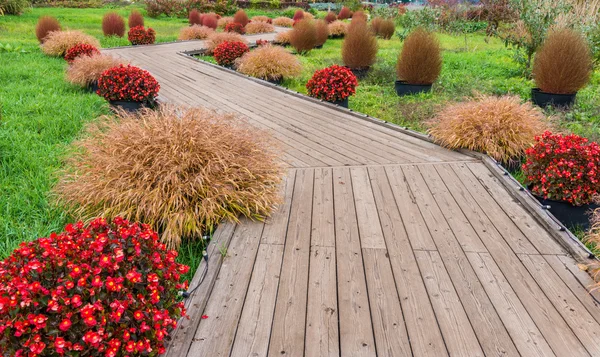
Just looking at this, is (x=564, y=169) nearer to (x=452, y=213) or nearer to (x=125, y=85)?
(x=452, y=213)

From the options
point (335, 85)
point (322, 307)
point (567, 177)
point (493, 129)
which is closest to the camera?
point (322, 307)

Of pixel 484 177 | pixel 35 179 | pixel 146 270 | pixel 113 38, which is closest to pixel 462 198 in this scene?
pixel 484 177

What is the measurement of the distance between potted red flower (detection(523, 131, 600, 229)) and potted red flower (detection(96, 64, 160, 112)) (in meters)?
4.90

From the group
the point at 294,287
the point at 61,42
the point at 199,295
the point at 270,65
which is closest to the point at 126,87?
the point at 270,65

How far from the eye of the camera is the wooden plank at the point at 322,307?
202cm

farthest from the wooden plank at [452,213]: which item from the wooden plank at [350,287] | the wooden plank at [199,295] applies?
the wooden plank at [199,295]

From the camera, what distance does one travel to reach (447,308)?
2.29 m

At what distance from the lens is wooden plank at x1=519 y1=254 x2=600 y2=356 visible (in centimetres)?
211

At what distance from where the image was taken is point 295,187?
3855 millimetres

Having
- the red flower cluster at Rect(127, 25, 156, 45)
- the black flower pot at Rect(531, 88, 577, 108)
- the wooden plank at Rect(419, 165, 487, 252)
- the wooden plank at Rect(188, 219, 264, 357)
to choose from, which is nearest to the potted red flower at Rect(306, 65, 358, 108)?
the wooden plank at Rect(419, 165, 487, 252)

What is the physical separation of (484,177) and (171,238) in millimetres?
2879

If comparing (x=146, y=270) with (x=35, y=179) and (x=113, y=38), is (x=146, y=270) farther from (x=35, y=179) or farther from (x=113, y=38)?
(x=113, y=38)

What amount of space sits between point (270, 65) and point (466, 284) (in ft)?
23.8

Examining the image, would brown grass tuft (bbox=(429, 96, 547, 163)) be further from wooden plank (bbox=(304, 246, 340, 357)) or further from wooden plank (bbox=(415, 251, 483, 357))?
wooden plank (bbox=(304, 246, 340, 357))
